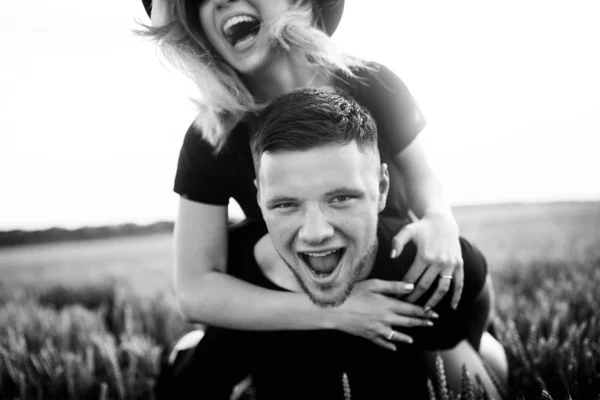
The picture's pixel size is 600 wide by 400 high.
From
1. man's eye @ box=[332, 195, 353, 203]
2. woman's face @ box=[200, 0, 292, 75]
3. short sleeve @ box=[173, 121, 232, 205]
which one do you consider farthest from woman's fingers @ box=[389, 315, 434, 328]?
woman's face @ box=[200, 0, 292, 75]

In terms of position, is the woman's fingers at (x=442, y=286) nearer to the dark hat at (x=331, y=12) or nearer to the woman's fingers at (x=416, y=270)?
the woman's fingers at (x=416, y=270)

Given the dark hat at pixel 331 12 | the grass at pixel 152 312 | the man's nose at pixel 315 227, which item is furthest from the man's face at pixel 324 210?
the dark hat at pixel 331 12

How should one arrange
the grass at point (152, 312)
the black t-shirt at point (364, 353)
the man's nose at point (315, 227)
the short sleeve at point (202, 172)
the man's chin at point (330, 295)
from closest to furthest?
the man's nose at point (315, 227), the man's chin at point (330, 295), the black t-shirt at point (364, 353), the short sleeve at point (202, 172), the grass at point (152, 312)

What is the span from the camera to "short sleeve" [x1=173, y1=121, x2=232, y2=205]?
1.75 meters

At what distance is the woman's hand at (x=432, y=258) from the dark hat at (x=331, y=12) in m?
0.81

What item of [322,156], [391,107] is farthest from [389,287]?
[391,107]

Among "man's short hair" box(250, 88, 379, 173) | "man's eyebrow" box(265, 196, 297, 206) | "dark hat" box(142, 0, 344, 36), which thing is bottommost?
"man's eyebrow" box(265, 196, 297, 206)

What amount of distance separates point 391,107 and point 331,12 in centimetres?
45

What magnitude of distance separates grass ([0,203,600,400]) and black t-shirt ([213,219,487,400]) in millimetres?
135

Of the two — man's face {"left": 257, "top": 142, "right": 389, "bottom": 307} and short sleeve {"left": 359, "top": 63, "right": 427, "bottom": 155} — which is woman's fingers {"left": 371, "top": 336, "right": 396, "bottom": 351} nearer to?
man's face {"left": 257, "top": 142, "right": 389, "bottom": 307}

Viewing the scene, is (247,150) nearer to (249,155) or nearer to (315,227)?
(249,155)

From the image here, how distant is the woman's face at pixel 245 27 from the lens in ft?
5.24

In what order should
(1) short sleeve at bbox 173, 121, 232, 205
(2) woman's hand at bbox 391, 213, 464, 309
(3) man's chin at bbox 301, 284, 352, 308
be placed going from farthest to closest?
(1) short sleeve at bbox 173, 121, 232, 205 → (2) woman's hand at bbox 391, 213, 464, 309 → (3) man's chin at bbox 301, 284, 352, 308

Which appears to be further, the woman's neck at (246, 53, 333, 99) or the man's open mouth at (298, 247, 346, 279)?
the woman's neck at (246, 53, 333, 99)
